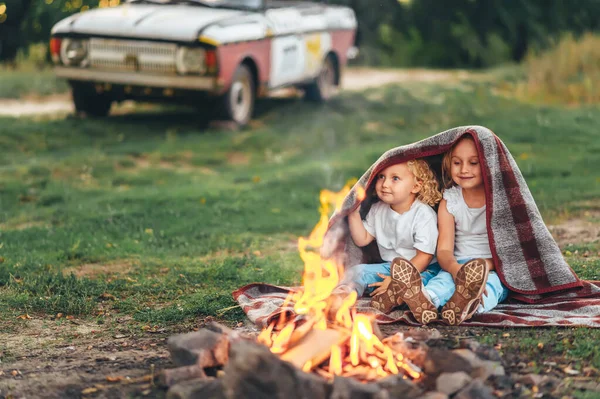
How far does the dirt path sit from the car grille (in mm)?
1786

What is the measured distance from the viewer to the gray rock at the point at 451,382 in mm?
3156

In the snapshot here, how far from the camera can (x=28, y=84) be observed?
1404 cm

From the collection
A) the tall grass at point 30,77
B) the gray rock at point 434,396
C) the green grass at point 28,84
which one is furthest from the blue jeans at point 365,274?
the green grass at point 28,84

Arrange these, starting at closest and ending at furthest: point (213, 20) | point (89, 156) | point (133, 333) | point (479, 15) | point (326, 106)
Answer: point (133, 333) → point (89, 156) → point (213, 20) → point (326, 106) → point (479, 15)

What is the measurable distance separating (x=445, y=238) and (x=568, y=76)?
11.1m

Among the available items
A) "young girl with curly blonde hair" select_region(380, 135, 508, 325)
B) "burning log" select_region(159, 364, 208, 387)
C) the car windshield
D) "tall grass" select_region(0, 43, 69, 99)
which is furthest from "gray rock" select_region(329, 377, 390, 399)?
"tall grass" select_region(0, 43, 69, 99)

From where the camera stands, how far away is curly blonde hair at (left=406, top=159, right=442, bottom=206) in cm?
453

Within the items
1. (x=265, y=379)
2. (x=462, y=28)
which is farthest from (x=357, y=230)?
(x=462, y=28)

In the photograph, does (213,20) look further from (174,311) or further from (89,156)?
(174,311)

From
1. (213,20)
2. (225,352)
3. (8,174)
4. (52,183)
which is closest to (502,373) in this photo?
(225,352)

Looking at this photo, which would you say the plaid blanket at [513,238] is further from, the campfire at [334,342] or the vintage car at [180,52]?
the vintage car at [180,52]

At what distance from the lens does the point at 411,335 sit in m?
3.79

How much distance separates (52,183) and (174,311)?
417 cm

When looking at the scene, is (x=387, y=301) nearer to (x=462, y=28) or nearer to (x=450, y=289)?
(x=450, y=289)
